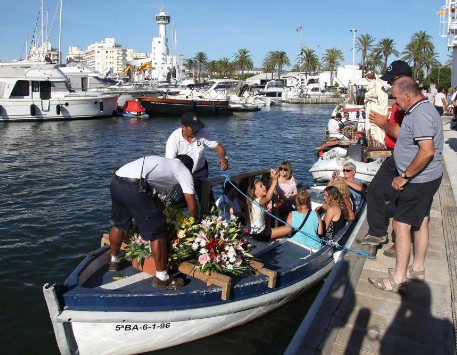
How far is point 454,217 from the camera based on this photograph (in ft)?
25.1

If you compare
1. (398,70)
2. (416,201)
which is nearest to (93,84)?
(398,70)

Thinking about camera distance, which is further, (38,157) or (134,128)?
(134,128)

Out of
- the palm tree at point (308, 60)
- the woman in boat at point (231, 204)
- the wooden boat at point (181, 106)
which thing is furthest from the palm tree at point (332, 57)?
the woman in boat at point (231, 204)

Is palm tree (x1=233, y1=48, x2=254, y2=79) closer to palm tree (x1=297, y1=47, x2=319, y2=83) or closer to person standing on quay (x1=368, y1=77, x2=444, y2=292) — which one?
palm tree (x1=297, y1=47, x2=319, y2=83)

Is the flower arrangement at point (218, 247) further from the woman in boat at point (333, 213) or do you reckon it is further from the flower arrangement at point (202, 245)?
the woman in boat at point (333, 213)

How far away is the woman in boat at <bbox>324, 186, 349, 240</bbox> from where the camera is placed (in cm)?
715

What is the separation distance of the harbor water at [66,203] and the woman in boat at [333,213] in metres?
0.98

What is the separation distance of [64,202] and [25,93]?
2778 cm

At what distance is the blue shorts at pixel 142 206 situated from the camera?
476 cm

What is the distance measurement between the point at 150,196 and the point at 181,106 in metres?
42.3

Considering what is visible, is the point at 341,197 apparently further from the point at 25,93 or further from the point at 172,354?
the point at 25,93

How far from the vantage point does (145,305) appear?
4.92 m

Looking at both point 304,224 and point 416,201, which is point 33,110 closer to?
point 304,224

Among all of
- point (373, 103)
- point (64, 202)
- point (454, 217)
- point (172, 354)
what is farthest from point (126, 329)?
point (64, 202)
